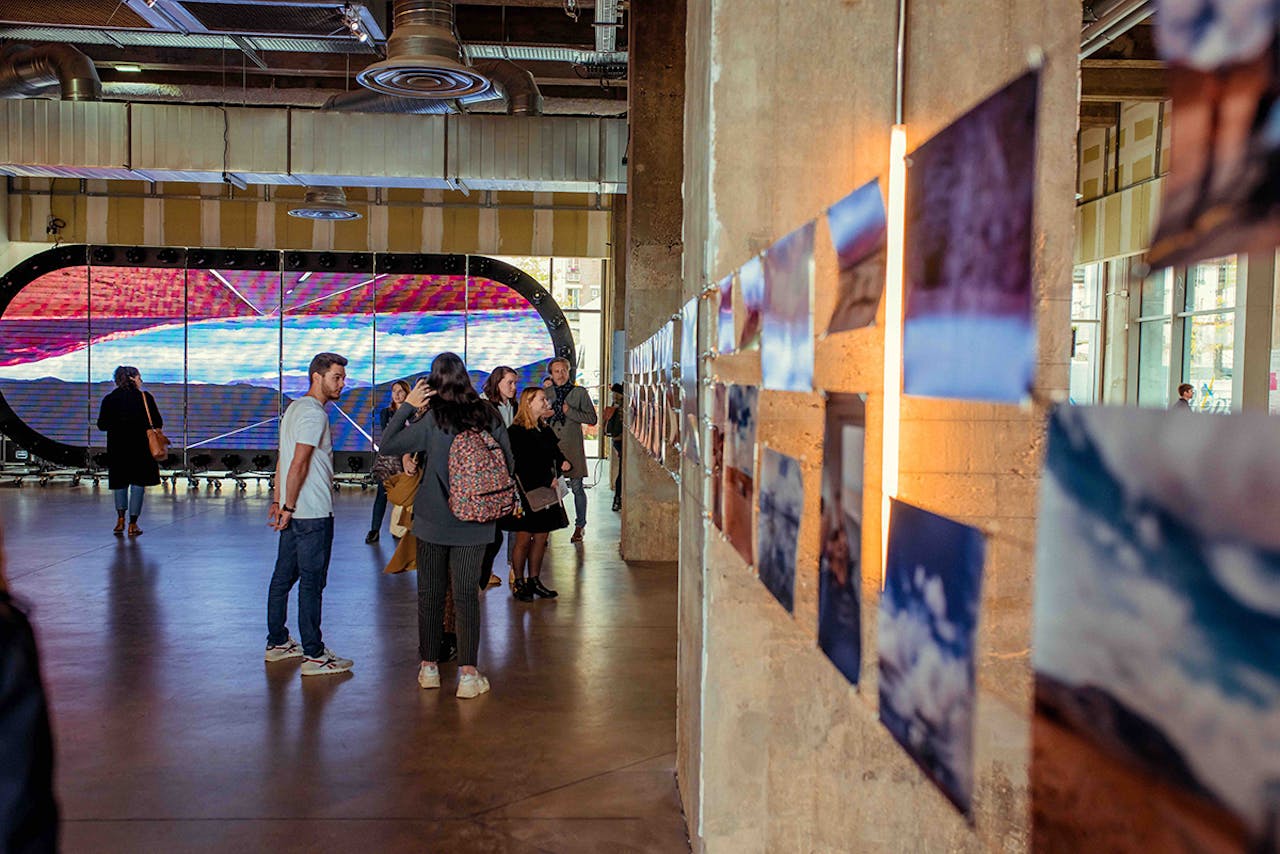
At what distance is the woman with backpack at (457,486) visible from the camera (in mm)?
5246

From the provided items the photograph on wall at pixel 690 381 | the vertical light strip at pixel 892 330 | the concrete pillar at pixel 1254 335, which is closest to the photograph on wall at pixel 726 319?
the photograph on wall at pixel 690 381

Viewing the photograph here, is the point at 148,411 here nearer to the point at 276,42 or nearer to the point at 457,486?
the point at 276,42

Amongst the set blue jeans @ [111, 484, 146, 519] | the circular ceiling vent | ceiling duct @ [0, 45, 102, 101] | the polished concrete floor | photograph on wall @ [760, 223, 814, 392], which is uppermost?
ceiling duct @ [0, 45, 102, 101]

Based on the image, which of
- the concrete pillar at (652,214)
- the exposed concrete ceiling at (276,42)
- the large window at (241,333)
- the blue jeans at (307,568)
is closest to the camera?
the blue jeans at (307,568)

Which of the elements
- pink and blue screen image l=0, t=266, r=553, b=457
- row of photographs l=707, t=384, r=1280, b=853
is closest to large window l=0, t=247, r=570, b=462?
pink and blue screen image l=0, t=266, r=553, b=457

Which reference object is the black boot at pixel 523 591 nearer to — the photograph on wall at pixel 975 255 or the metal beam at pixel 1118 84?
the photograph on wall at pixel 975 255

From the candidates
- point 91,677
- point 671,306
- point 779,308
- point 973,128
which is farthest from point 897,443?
point 671,306

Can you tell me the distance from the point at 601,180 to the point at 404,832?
1076cm

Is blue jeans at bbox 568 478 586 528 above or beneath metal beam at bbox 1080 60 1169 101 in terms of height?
beneath

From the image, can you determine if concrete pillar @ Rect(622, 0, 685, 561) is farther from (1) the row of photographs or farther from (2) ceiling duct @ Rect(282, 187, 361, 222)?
(1) the row of photographs

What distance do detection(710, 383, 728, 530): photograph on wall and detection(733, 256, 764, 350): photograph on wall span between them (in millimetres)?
257

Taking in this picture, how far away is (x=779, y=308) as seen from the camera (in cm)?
250

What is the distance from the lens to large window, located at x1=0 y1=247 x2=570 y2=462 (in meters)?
18.4

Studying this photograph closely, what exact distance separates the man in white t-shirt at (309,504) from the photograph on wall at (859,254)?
3.96 m
